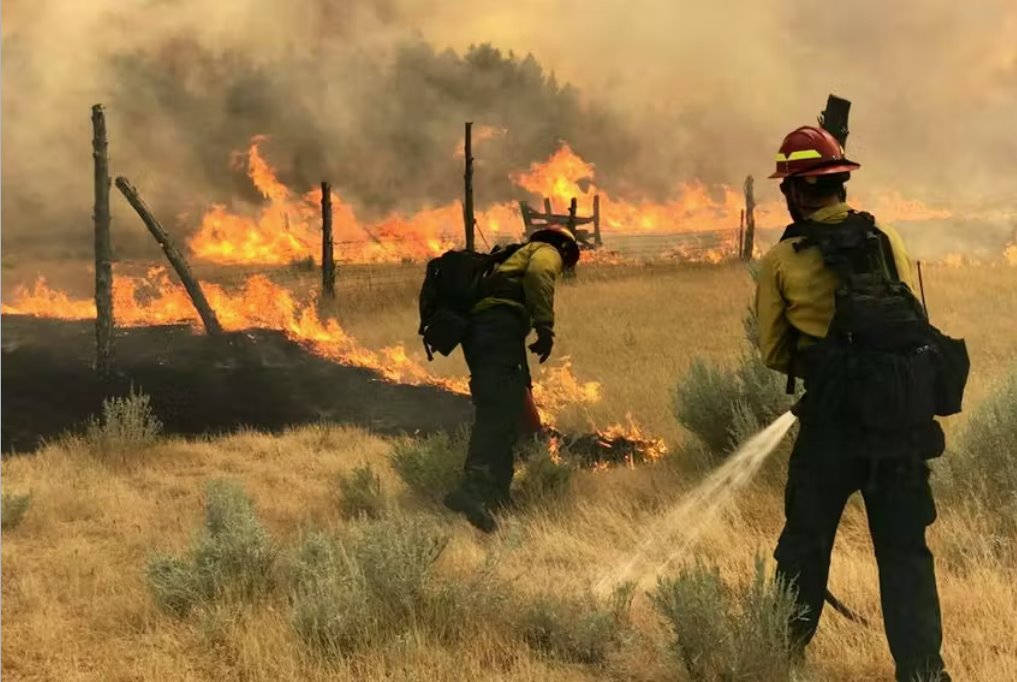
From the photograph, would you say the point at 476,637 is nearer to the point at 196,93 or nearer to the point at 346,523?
the point at 346,523

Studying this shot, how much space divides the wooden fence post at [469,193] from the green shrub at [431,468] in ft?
15.4

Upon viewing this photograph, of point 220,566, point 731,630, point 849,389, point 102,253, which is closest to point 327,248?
point 102,253

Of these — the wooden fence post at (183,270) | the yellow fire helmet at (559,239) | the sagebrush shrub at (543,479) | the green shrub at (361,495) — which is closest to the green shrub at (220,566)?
the green shrub at (361,495)

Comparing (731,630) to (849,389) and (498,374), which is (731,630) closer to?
(849,389)

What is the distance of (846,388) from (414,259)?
9121 mm

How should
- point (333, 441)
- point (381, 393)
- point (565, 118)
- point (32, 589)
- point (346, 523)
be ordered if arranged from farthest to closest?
point (565, 118) → point (381, 393) → point (333, 441) → point (346, 523) → point (32, 589)

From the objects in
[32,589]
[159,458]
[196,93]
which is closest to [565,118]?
[196,93]

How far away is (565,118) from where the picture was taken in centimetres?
1048

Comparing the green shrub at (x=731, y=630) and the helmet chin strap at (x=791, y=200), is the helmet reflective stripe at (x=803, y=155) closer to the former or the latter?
the helmet chin strap at (x=791, y=200)

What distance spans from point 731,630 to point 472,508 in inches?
111

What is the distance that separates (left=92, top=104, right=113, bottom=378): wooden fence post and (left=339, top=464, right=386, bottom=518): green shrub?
6028 mm

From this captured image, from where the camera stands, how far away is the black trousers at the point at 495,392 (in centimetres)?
543

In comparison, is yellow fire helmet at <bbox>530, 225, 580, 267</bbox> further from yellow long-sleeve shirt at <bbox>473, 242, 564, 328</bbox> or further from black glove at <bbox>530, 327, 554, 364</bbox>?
black glove at <bbox>530, 327, 554, 364</bbox>

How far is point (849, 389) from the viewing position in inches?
104
